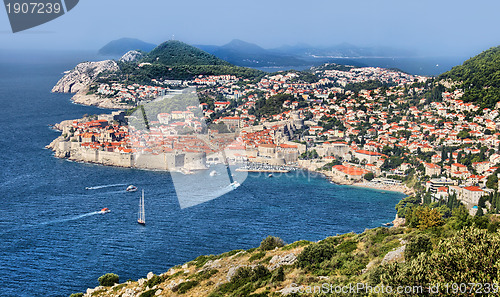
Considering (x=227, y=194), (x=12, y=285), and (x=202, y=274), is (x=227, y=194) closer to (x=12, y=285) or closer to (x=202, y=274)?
(x=12, y=285)

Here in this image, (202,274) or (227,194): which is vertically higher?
(202,274)

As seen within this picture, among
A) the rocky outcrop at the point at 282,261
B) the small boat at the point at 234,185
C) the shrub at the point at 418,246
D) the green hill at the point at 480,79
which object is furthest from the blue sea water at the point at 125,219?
the green hill at the point at 480,79

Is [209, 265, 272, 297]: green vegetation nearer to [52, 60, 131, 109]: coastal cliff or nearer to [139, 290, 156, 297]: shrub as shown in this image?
[139, 290, 156, 297]: shrub

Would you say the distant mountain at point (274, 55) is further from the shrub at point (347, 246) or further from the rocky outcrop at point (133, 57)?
the shrub at point (347, 246)

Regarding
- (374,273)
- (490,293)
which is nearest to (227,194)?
(374,273)

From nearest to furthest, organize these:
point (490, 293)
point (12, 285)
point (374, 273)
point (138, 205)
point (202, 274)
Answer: point (490, 293) < point (374, 273) < point (202, 274) < point (12, 285) < point (138, 205)

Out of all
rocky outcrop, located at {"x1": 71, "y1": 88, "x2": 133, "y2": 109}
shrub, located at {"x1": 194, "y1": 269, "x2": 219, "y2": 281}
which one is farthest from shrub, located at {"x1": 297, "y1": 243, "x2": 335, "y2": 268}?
rocky outcrop, located at {"x1": 71, "y1": 88, "x2": 133, "y2": 109}
